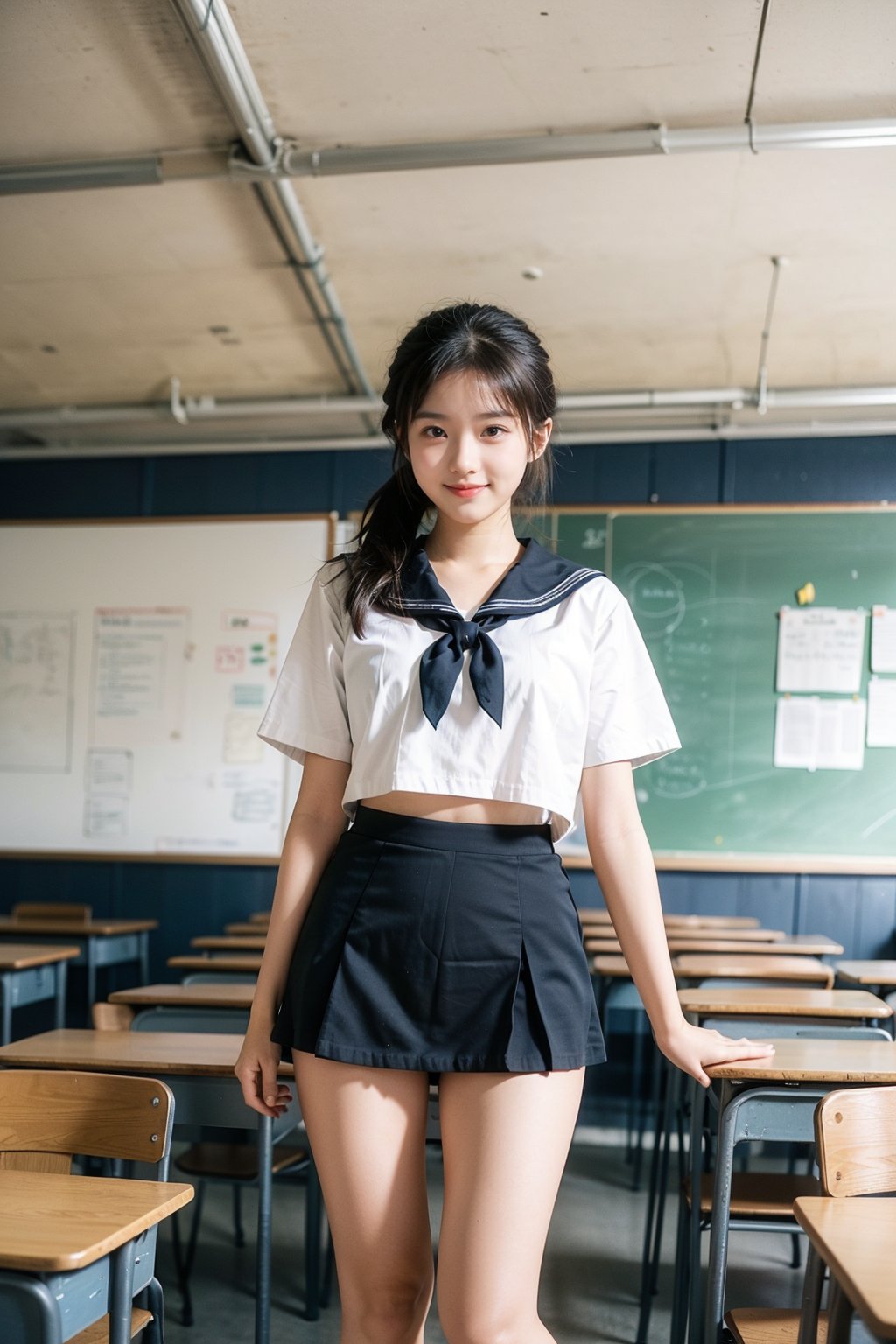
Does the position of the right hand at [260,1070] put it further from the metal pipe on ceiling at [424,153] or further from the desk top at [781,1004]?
the metal pipe on ceiling at [424,153]

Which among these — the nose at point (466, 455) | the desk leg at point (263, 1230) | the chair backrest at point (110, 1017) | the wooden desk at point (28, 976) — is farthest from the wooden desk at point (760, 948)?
the nose at point (466, 455)

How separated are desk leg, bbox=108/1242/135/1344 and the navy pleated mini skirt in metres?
0.36

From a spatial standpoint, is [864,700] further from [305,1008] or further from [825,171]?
[305,1008]

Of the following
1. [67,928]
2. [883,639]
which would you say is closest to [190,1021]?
[67,928]

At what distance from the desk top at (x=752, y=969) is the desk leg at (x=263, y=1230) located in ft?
4.28

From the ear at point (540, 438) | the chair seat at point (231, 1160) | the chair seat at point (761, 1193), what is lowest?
the chair seat at point (231, 1160)

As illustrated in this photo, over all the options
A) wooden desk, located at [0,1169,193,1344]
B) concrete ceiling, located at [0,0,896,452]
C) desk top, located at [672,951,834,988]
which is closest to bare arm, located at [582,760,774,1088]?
wooden desk, located at [0,1169,193,1344]

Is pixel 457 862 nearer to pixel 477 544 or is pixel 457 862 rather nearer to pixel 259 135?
pixel 477 544

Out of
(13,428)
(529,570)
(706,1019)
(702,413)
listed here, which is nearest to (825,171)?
(702,413)

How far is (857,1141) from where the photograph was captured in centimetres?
144

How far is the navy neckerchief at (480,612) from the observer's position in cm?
112

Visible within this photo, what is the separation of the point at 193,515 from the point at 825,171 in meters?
3.22

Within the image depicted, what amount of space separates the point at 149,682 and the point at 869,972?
333cm

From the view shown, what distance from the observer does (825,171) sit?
10.6 ft
